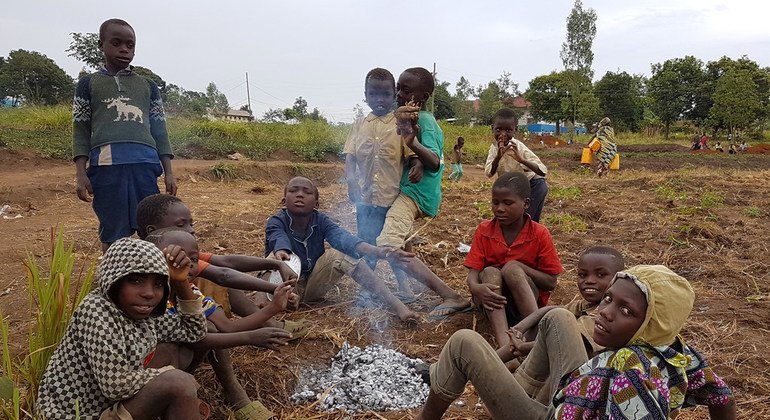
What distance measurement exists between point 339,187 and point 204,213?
4460 mm

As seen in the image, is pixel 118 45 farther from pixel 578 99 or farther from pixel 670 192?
pixel 578 99

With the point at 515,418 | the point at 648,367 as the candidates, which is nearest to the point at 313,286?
the point at 515,418

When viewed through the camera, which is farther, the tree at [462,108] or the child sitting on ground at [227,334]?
the tree at [462,108]

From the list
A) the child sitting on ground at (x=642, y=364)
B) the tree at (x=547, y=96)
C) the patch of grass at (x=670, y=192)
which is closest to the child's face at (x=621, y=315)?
the child sitting on ground at (x=642, y=364)

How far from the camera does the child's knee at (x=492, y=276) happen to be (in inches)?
133

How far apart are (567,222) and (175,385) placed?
6101mm

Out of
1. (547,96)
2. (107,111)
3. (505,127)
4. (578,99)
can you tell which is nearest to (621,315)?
(505,127)

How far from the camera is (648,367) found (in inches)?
61.6

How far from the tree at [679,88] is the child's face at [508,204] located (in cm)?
3772

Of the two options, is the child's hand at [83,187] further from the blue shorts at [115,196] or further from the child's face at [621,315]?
the child's face at [621,315]

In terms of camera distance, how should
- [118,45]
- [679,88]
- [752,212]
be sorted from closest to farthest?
[118,45] < [752,212] < [679,88]

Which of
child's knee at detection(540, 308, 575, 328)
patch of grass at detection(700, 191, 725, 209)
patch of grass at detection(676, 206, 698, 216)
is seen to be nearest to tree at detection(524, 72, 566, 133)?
patch of grass at detection(700, 191, 725, 209)

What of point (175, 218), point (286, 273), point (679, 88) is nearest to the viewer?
point (175, 218)

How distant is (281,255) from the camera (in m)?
3.50
